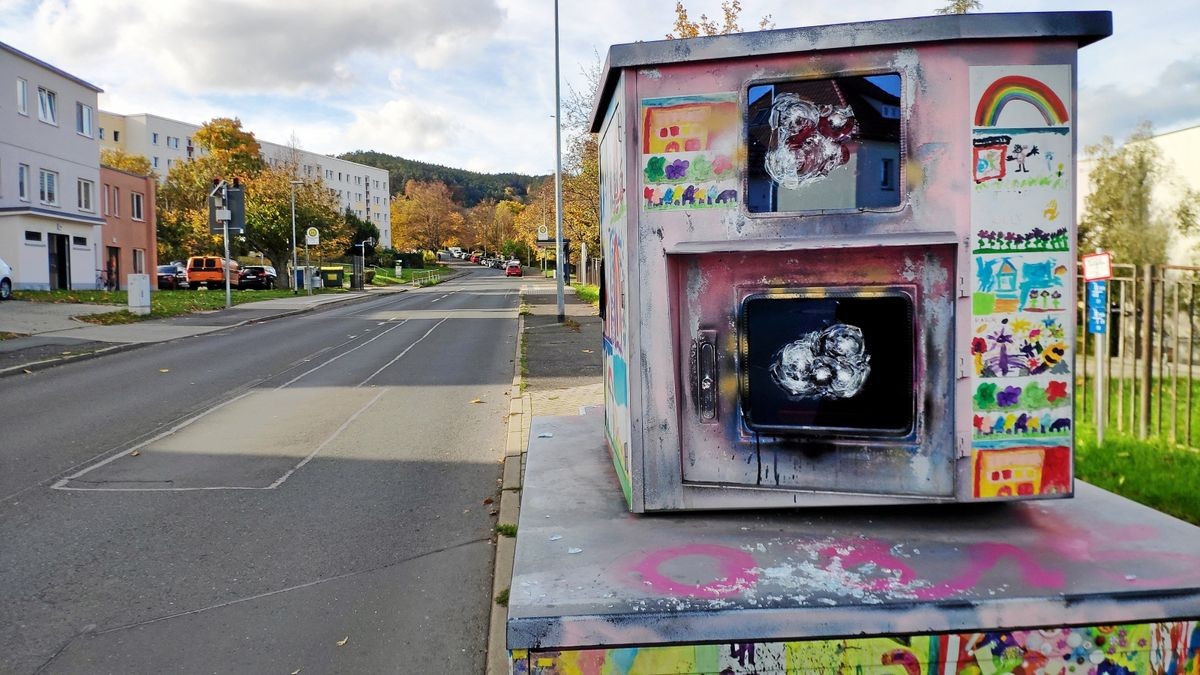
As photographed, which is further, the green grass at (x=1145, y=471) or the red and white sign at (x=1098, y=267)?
the red and white sign at (x=1098, y=267)

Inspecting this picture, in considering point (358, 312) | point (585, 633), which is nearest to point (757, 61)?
point (585, 633)

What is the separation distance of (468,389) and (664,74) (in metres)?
9.18

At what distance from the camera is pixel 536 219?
50719 mm

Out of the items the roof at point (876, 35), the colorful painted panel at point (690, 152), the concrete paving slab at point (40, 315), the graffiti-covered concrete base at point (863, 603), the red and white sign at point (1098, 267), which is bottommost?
the graffiti-covered concrete base at point (863, 603)

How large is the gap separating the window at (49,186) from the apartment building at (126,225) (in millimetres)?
3251

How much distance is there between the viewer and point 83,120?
38.4 m

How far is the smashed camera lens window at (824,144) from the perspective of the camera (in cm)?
295

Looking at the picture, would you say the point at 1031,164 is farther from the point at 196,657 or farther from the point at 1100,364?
the point at 1100,364

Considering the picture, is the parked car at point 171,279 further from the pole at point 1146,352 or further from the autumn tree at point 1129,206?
the pole at point 1146,352

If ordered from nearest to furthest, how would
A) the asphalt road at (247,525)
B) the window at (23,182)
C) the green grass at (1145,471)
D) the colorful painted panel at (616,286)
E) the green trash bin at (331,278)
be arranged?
the colorful painted panel at (616,286)
the asphalt road at (247,525)
the green grass at (1145,471)
the window at (23,182)
the green trash bin at (331,278)

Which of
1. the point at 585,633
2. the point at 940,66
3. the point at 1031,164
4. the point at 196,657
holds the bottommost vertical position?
the point at 196,657

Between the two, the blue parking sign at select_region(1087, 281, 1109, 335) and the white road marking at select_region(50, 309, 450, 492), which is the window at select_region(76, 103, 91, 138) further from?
the blue parking sign at select_region(1087, 281, 1109, 335)

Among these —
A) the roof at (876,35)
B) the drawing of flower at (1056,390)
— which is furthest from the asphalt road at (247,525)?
the roof at (876,35)

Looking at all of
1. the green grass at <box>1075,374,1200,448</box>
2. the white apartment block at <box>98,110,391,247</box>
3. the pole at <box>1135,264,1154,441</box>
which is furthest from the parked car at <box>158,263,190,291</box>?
the pole at <box>1135,264,1154,441</box>
